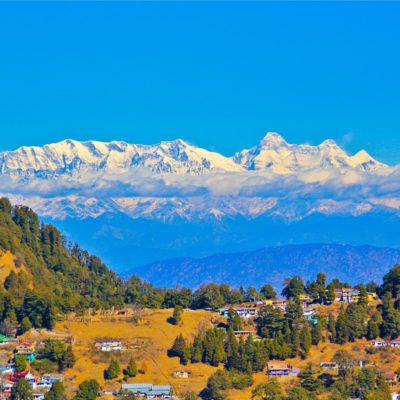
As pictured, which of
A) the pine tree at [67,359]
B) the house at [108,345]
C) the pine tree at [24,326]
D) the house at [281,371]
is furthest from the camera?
the pine tree at [24,326]

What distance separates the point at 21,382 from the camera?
13150cm

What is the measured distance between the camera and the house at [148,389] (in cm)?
13350

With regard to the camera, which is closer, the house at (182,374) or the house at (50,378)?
the house at (50,378)

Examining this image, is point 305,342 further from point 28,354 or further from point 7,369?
point 7,369

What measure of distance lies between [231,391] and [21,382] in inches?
997

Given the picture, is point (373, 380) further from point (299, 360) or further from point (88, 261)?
point (88, 261)

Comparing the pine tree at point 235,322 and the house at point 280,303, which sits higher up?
the house at point 280,303

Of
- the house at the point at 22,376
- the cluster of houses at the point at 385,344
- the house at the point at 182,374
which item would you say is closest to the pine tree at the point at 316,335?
the cluster of houses at the point at 385,344

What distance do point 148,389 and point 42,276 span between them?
146ft

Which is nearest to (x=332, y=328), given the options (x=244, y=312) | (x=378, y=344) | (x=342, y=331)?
(x=342, y=331)

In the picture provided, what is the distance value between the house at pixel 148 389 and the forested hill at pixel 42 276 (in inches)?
794

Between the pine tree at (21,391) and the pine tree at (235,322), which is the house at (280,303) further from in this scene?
the pine tree at (21,391)

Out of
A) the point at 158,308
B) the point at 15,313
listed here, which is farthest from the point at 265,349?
the point at 15,313

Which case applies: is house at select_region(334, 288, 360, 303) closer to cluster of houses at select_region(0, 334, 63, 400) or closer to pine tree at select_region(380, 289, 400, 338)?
pine tree at select_region(380, 289, 400, 338)
